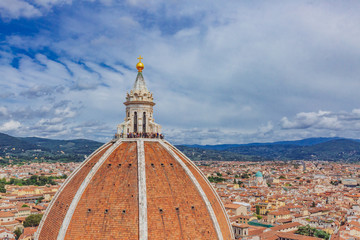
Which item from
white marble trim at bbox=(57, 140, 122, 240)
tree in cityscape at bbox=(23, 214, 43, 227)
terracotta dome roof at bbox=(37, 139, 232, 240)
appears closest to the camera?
terracotta dome roof at bbox=(37, 139, 232, 240)

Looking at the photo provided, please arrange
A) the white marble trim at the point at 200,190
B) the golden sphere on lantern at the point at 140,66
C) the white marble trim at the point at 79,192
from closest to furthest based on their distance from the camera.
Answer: the white marble trim at the point at 79,192 → the white marble trim at the point at 200,190 → the golden sphere on lantern at the point at 140,66

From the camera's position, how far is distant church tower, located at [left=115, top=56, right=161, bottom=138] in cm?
1641

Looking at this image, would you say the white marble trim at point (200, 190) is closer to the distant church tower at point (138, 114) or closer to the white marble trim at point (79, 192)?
the distant church tower at point (138, 114)

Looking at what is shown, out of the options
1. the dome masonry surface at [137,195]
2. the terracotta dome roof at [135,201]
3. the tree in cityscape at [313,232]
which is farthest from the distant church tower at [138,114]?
the tree in cityscape at [313,232]

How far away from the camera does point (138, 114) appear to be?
1662 centimetres

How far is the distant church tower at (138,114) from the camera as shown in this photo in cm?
1641

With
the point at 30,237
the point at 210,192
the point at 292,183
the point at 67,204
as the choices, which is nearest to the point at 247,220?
the point at 30,237

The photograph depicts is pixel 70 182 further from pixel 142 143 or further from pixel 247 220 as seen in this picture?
pixel 247 220

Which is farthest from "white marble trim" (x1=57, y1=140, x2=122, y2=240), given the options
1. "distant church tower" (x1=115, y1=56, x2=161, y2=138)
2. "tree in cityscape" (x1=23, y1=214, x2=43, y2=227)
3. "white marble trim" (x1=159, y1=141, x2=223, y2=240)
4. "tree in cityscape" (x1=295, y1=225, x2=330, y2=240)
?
"tree in cityscape" (x1=295, y1=225, x2=330, y2=240)

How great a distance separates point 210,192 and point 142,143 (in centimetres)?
382

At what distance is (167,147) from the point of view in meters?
16.2

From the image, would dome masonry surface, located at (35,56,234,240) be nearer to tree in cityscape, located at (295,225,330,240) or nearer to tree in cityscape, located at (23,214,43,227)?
tree in cityscape, located at (295,225,330,240)

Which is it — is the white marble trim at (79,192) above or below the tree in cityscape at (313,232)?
above

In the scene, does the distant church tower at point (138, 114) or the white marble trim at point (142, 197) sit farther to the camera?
the distant church tower at point (138, 114)
